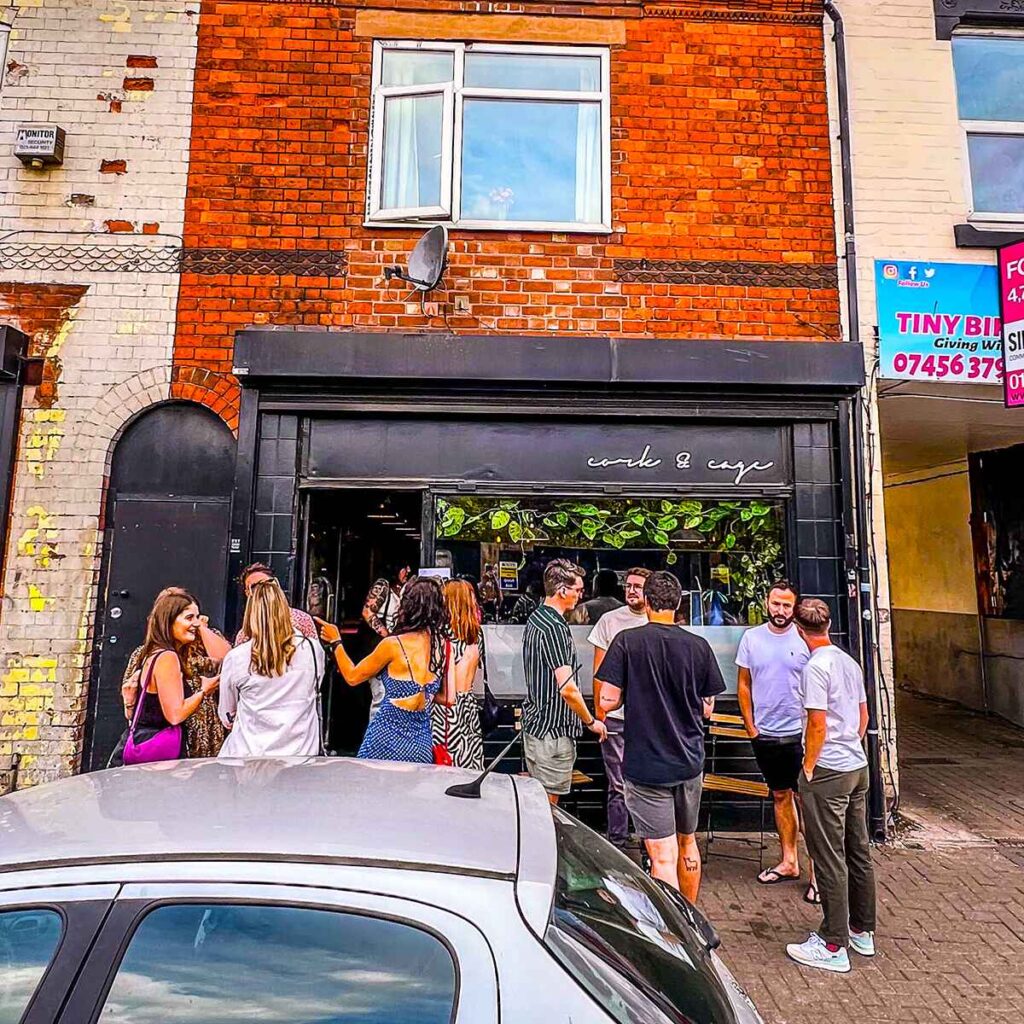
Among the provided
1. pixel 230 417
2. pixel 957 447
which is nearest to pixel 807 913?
pixel 230 417

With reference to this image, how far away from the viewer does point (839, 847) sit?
3.93 meters

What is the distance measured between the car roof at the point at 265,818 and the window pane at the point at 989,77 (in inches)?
308

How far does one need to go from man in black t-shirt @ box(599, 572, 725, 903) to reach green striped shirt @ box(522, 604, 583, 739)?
0.74m

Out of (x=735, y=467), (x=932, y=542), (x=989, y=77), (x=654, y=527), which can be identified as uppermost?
(x=989, y=77)

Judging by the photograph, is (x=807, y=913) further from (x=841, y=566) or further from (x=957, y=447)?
(x=957, y=447)

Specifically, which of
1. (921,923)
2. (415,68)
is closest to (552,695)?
(921,923)

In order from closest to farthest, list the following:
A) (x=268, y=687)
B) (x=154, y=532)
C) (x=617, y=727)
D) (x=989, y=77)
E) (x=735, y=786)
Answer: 1. (x=268, y=687)
2. (x=617, y=727)
3. (x=735, y=786)
4. (x=154, y=532)
5. (x=989, y=77)

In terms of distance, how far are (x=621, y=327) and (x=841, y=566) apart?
2.74 meters

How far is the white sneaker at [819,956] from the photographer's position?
388 centimetres

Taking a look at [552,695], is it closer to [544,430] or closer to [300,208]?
[544,430]

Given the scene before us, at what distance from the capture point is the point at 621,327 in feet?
21.0

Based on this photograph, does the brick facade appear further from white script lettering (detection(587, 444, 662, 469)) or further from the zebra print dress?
the zebra print dress

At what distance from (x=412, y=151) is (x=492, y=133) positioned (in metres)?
0.75

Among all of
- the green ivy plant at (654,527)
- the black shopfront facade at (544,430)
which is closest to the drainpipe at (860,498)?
the black shopfront facade at (544,430)
